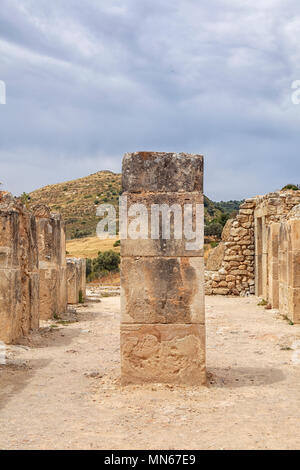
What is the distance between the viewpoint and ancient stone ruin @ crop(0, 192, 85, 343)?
852 centimetres

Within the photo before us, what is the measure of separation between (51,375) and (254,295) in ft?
38.8

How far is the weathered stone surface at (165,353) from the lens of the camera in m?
5.98

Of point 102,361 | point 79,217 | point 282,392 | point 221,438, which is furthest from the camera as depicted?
point 79,217

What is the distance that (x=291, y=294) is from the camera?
35.2ft

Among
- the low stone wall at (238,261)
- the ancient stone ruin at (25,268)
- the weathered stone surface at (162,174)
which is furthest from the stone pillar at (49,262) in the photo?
the low stone wall at (238,261)

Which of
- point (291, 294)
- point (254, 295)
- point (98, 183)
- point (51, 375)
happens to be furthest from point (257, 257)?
point (98, 183)

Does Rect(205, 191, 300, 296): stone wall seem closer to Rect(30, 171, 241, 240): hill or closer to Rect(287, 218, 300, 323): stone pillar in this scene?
Rect(287, 218, 300, 323): stone pillar

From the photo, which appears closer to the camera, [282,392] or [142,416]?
[142,416]

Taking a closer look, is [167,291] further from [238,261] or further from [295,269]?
[238,261]

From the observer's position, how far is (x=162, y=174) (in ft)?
19.9

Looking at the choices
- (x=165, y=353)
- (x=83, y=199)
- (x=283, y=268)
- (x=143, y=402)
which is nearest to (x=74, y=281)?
(x=283, y=268)

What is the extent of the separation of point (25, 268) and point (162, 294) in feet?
14.0
